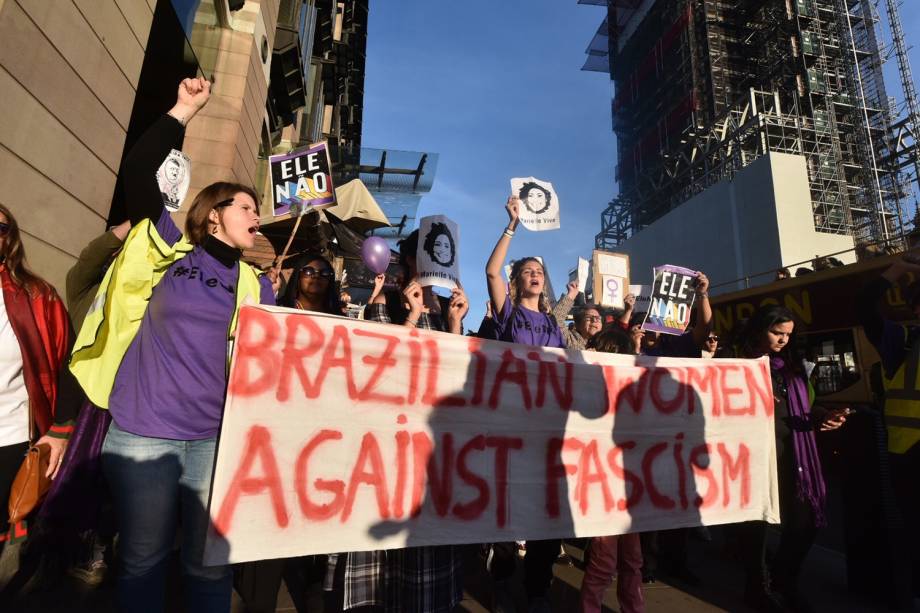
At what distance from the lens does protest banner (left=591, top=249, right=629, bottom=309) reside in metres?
9.09

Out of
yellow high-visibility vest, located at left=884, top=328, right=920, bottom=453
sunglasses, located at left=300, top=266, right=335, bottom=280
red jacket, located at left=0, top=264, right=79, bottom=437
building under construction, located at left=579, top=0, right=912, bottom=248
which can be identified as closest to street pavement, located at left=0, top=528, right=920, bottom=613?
yellow high-visibility vest, located at left=884, top=328, right=920, bottom=453

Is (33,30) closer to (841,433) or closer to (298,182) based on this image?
(298,182)

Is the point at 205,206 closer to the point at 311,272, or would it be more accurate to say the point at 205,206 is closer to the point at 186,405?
the point at 186,405

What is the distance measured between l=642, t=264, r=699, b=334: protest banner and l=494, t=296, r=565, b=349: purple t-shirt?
279 centimetres

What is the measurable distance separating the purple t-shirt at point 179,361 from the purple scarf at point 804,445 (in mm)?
3289

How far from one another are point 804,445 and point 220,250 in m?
3.53

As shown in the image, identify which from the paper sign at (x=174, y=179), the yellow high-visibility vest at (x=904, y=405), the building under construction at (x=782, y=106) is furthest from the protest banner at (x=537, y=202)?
the building under construction at (x=782, y=106)

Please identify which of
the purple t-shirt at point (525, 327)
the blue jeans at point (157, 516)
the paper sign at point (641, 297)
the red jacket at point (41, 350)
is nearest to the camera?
the blue jeans at point (157, 516)

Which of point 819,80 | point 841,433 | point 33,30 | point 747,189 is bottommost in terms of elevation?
point 841,433

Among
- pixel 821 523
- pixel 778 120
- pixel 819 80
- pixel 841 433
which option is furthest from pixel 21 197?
pixel 819 80

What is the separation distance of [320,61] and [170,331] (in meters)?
19.0

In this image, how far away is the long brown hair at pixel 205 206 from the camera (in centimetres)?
207

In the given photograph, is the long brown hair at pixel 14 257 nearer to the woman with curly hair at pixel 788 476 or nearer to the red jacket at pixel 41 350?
the red jacket at pixel 41 350

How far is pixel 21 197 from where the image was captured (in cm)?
338
